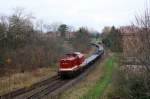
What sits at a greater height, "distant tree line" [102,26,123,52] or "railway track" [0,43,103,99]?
"distant tree line" [102,26,123,52]

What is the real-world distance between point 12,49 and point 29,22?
1666cm

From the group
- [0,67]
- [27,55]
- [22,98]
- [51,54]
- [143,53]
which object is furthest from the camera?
[51,54]

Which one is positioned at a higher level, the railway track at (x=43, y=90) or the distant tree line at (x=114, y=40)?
the distant tree line at (x=114, y=40)

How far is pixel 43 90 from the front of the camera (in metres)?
28.9

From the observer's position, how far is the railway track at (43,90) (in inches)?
1001

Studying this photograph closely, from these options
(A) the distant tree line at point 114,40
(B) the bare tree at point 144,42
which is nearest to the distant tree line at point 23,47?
(A) the distant tree line at point 114,40

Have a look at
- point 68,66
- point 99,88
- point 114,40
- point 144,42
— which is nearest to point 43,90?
point 99,88

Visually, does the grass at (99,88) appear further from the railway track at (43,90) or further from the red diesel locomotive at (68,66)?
the red diesel locomotive at (68,66)

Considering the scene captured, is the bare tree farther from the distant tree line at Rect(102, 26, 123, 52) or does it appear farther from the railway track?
the distant tree line at Rect(102, 26, 123, 52)

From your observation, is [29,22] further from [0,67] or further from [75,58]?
[75,58]

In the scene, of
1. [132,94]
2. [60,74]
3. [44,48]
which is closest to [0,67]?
[60,74]

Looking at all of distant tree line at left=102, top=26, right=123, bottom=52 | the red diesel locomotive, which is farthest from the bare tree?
the red diesel locomotive

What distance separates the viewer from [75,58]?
37594 millimetres

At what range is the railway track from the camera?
25.4 m
